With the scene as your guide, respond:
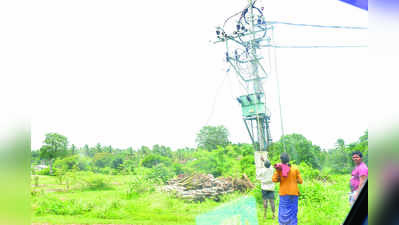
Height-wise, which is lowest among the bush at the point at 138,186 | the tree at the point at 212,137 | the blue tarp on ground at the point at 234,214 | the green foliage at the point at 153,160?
the blue tarp on ground at the point at 234,214

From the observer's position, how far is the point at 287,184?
1729 millimetres

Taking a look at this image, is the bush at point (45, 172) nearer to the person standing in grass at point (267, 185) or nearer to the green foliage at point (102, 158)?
the green foliage at point (102, 158)

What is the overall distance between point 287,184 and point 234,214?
1.71 meters

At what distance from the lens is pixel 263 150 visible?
10.4ft

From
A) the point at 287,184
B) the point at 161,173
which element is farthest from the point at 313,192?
the point at 161,173

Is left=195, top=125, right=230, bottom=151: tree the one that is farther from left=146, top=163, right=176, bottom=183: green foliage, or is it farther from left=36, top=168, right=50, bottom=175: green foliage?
left=36, top=168, right=50, bottom=175: green foliage

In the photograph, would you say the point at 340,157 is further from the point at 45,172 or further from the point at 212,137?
the point at 45,172

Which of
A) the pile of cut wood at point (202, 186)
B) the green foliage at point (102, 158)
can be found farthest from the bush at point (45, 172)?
the pile of cut wood at point (202, 186)

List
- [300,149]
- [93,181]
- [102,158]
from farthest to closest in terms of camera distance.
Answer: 1. [93,181]
2. [102,158]
3. [300,149]

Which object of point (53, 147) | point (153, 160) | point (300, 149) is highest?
point (53, 147)

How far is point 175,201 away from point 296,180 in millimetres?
2215

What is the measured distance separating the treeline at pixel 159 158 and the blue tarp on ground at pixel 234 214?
362 mm

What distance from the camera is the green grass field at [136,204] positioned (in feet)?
9.55

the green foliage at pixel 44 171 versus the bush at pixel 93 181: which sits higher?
the green foliage at pixel 44 171
